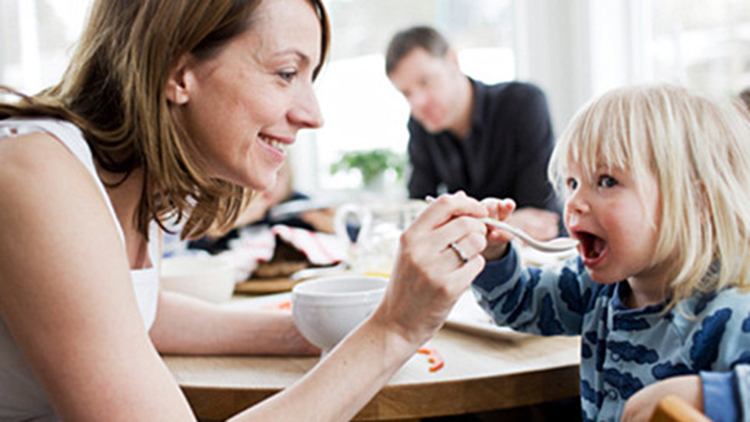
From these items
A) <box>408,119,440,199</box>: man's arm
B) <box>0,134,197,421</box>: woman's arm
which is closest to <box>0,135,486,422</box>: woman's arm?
<box>0,134,197,421</box>: woman's arm

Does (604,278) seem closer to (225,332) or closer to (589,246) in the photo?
(589,246)

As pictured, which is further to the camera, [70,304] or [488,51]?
[488,51]

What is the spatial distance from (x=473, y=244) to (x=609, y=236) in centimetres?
20

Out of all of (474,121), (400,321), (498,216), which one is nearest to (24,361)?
(400,321)

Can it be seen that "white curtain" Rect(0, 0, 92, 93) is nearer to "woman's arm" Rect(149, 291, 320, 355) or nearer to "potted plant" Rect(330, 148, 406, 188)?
"potted plant" Rect(330, 148, 406, 188)

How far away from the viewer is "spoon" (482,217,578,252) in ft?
2.74

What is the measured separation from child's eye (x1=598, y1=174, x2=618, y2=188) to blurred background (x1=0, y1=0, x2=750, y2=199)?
1.78 meters

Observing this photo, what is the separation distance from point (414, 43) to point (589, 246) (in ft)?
5.72

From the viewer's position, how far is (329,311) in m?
0.88

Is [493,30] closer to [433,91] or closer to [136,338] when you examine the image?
[433,91]

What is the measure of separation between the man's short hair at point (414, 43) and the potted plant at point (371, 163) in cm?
97

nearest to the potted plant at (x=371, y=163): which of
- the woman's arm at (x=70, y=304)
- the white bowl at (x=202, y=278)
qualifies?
the white bowl at (x=202, y=278)

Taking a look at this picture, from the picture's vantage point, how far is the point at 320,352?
3.27 ft

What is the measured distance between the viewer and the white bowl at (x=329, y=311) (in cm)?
88
